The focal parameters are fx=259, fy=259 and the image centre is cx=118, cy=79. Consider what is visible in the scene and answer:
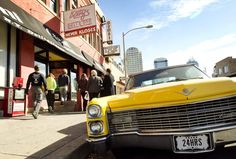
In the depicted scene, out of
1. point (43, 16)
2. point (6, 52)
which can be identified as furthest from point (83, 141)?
point (43, 16)

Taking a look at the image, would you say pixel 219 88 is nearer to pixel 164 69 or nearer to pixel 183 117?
pixel 183 117

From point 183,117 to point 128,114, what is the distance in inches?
29.5

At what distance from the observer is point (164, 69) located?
530 cm

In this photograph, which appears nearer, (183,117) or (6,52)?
(183,117)

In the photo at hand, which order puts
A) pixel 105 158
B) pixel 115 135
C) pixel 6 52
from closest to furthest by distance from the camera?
1. pixel 115 135
2. pixel 105 158
3. pixel 6 52

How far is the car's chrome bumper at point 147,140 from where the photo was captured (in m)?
3.12

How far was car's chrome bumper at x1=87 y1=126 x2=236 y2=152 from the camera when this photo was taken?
3118mm

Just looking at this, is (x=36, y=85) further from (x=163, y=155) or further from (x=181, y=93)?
(x=181, y=93)

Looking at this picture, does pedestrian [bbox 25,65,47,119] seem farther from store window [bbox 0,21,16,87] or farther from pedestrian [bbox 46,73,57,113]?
pedestrian [bbox 46,73,57,113]

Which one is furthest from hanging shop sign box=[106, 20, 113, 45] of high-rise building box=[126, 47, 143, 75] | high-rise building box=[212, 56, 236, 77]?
high-rise building box=[126, 47, 143, 75]

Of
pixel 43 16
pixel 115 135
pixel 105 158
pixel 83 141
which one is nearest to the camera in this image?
pixel 115 135

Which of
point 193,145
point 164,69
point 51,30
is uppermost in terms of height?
point 51,30

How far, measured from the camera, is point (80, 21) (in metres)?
14.3

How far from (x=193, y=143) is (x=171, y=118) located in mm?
403
